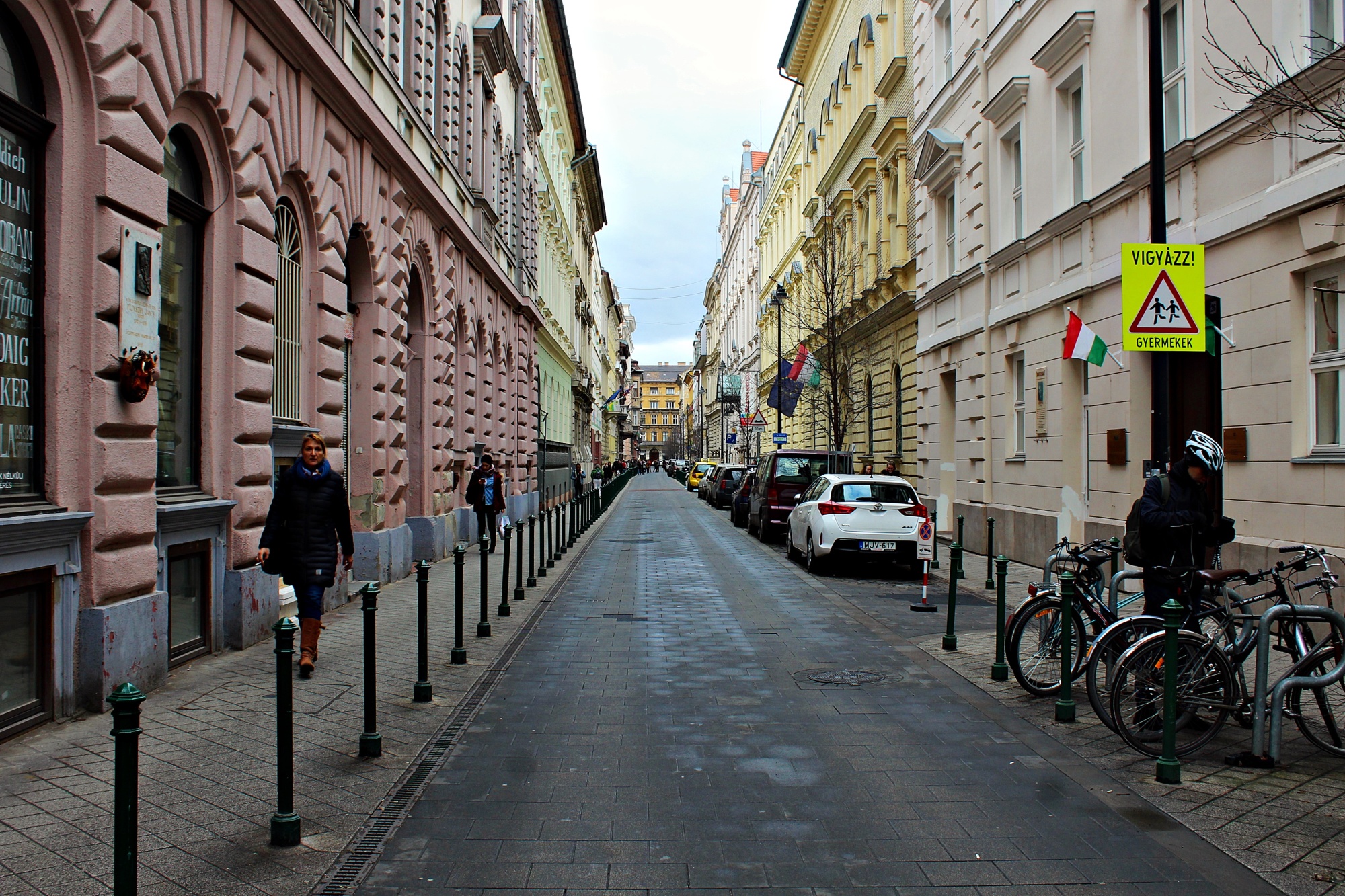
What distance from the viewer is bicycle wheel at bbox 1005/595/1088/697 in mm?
7438

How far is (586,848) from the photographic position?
4.45 meters

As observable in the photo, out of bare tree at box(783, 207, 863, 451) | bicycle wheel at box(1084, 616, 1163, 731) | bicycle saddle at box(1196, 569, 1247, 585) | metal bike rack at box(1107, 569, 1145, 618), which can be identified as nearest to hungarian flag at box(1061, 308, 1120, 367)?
metal bike rack at box(1107, 569, 1145, 618)

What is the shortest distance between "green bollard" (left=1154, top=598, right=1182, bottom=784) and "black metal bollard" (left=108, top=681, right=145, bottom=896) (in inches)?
187

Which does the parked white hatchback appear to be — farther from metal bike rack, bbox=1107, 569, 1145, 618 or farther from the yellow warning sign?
metal bike rack, bbox=1107, 569, 1145, 618

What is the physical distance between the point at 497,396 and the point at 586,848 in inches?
861

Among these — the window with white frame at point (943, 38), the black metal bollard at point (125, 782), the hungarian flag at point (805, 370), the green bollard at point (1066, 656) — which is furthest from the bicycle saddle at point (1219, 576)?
the hungarian flag at point (805, 370)

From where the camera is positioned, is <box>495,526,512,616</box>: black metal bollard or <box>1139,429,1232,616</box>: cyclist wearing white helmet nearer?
<box>1139,429,1232,616</box>: cyclist wearing white helmet

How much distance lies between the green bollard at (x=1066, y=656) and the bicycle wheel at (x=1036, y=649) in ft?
1.13

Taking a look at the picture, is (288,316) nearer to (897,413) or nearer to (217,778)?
(217,778)

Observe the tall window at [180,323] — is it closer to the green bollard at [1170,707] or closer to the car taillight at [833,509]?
the green bollard at [1170,707]

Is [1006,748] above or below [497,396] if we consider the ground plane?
below

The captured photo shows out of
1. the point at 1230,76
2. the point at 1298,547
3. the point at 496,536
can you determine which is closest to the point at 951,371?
the point at 496,536

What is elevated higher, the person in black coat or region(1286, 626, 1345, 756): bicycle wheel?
the person in black coat

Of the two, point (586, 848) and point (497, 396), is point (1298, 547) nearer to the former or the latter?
point (586, 848)
